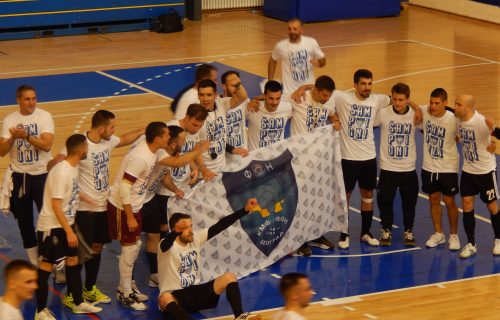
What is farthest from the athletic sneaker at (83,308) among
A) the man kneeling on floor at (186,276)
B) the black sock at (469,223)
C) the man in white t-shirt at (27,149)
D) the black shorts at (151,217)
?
the black sock at (469,223)

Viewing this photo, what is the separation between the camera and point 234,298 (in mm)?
10453

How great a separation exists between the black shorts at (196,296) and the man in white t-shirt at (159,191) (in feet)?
3.64

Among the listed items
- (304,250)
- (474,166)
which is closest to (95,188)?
(304,250)

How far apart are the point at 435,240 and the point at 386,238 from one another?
62cm

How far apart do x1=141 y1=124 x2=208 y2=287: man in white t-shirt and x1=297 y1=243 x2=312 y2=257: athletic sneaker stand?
1834mm

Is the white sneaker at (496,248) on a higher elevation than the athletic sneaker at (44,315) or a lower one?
higher

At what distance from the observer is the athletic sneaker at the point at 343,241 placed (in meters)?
13.0

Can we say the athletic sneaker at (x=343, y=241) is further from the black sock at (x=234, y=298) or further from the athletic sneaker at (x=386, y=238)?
the black sock at (x=234, y=298)

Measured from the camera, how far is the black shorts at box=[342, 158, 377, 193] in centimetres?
1291

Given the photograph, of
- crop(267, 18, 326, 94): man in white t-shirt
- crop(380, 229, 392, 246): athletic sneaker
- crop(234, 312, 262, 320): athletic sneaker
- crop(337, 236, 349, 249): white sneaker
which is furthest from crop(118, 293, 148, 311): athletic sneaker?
crop(267, 18, 326, 94): man in white t-shirt

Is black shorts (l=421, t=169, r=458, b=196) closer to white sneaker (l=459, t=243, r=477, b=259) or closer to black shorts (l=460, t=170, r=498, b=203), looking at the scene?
black shorts (l=460, t=170, r=498, b=203)

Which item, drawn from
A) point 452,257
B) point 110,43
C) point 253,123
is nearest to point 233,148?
point 253,123

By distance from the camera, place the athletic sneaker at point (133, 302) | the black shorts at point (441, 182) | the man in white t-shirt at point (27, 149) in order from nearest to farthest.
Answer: the athletic sneaker at point (133, 302), the man in white t-shirt at point (27, 149), the black shorts at point (441, 182)

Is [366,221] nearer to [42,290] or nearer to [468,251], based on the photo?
[468,251]
